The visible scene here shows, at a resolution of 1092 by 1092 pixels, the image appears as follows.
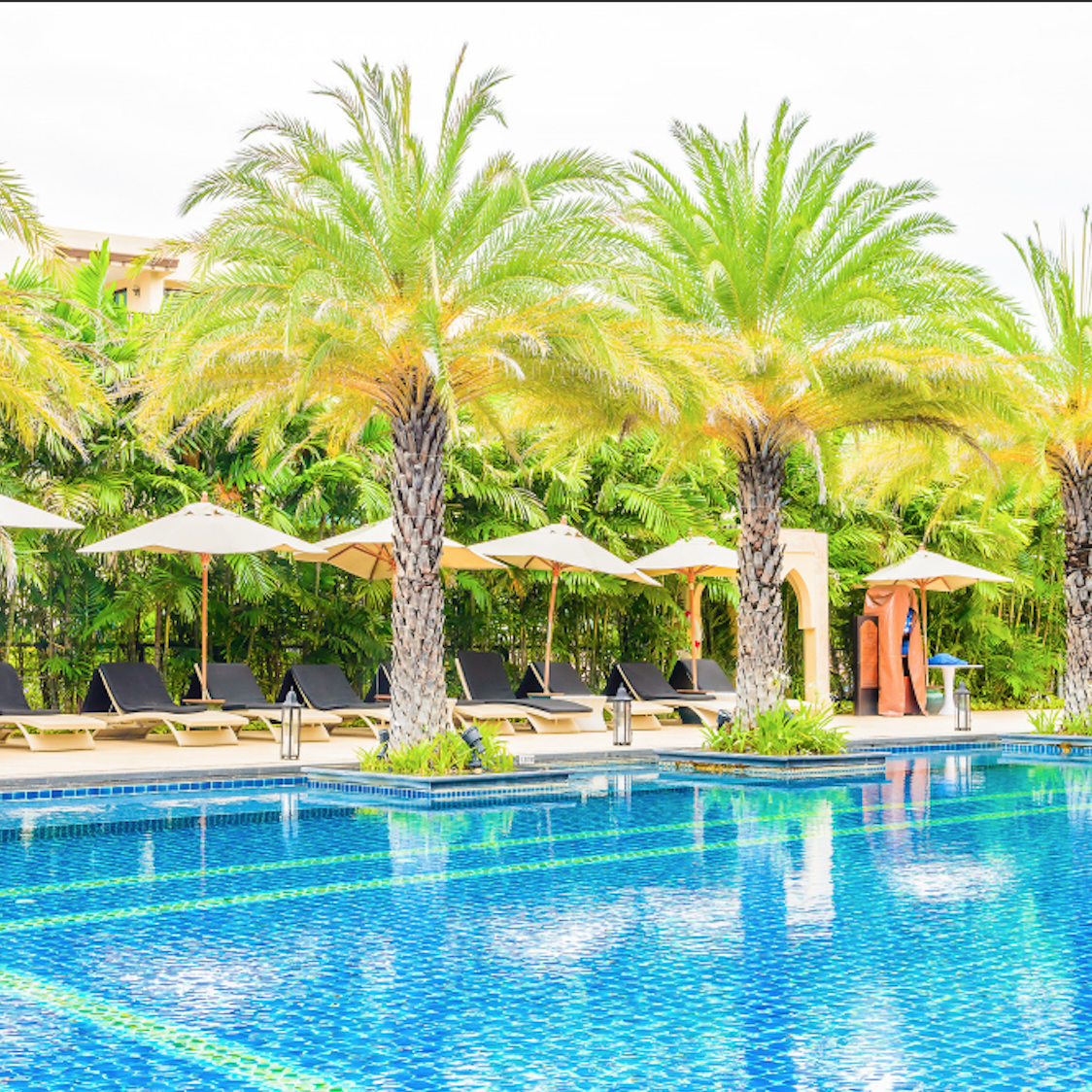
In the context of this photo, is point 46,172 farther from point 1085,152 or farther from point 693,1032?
point 693,1032

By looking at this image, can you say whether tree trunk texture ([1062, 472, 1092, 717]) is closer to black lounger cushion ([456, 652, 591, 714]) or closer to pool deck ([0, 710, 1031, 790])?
pool deck ([0, 710, 1031, 790])

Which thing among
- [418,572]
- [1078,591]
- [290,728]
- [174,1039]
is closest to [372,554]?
[290,728]

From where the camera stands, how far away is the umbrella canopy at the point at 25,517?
14.7m

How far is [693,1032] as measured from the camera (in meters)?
5.22

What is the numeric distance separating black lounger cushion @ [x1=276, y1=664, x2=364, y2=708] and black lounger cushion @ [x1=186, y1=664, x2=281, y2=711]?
43 centimetres

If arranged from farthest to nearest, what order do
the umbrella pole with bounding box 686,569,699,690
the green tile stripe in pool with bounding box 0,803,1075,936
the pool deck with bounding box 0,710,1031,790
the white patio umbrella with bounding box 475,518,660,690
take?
the umbrella pole with bounding box 686,569,699,690 → the white patio umbrella with bounding box 475,518,660,690 → the pool deck with bounding box 0,710,1031,790 → the green tile stripe in pool with bounding box 0,803,1075,936

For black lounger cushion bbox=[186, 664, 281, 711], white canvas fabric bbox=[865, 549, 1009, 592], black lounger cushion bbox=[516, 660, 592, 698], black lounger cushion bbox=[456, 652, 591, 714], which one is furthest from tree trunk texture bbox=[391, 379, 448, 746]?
white canvas fabric bbox=[865, 549, 1009, 592]

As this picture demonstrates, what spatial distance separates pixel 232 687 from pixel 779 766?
6.99 metres

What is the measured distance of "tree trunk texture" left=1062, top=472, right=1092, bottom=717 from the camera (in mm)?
18609

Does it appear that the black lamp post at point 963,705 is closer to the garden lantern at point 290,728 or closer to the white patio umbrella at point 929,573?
the white patio umbrella at point 929,573

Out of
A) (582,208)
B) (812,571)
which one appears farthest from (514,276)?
(812,571)

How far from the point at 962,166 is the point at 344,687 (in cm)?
1892

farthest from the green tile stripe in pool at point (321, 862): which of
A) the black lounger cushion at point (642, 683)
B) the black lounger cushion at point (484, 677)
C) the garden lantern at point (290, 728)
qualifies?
the black lounger cushion at point (642, 683)

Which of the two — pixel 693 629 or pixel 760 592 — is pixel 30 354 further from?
pixel 693 629
